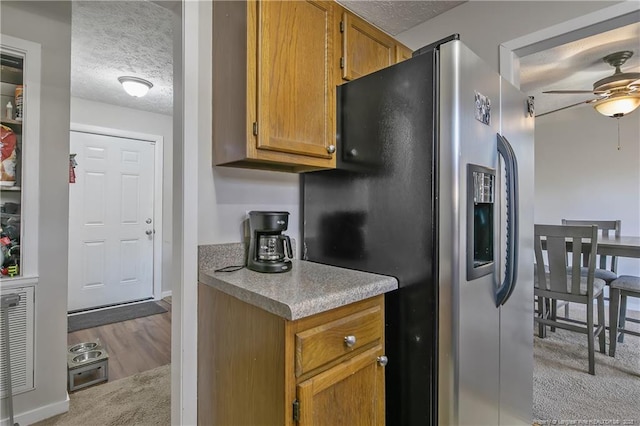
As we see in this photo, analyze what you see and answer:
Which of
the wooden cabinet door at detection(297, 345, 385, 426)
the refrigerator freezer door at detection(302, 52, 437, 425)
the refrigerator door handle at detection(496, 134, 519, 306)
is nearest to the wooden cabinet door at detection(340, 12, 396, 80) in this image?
the refrigerator freezer door at detection(302, 52, 437, 425)

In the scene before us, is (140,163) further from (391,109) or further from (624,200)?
(624,200)

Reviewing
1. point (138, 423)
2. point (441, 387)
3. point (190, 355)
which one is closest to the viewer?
point (441, 387)

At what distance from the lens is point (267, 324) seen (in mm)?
985

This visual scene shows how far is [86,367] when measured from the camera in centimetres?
218

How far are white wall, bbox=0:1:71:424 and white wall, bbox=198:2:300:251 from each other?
1189 millimetres

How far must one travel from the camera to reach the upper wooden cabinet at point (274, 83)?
1.16 meters

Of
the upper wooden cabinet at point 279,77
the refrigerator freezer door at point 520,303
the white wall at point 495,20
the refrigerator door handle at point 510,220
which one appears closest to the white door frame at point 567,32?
the white wall at point 495,20

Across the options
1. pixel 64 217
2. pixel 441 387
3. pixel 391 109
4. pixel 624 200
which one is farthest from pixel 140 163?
pixel 624 200

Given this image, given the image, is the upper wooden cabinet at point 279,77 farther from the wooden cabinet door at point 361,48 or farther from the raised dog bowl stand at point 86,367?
the raised dog bowl stand at point 86,367

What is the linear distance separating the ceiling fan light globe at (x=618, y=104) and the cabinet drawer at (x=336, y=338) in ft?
10.3

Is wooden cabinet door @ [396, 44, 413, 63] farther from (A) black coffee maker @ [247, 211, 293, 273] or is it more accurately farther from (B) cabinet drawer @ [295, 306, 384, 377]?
(B) cabinet drawer @ [295, 306, 384, 377]

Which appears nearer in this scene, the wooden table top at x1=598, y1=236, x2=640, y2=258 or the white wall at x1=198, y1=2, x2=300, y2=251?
the white wall at x1=198, y1=2, x2=300, y2=251

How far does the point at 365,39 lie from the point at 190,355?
1.67 m

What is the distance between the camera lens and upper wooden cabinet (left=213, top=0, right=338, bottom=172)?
1164 millimetres
